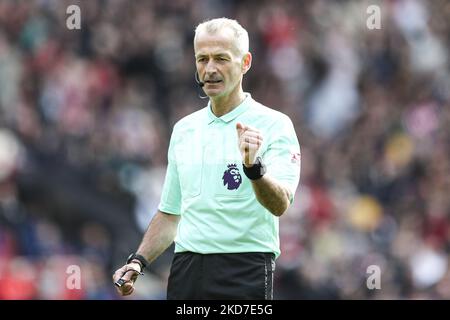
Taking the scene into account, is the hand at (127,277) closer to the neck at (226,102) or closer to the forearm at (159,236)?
the forearm at (159,236)

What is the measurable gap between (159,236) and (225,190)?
62 cm

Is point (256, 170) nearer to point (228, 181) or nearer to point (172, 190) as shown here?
point (228, 181)

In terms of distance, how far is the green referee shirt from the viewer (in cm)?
698

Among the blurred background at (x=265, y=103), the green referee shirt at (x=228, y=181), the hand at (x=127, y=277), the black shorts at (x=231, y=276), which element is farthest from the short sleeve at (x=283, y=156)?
the blurred background at (x=265, y=103)

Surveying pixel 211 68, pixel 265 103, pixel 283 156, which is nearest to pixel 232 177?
pixel 283 156

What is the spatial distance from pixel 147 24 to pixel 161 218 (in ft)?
35.8

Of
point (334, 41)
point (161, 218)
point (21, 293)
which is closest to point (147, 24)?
point (334, 41)

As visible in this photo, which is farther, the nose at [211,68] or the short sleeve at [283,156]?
the nose at [211,68]

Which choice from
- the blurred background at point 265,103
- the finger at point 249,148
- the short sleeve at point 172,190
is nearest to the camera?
the finger at point 249,148

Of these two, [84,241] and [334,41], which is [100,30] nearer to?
[334,41]

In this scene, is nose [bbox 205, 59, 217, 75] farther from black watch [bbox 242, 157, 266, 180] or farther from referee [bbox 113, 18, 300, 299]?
black watch [bbox 242, 157, 266, 180]

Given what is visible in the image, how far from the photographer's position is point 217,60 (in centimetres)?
705

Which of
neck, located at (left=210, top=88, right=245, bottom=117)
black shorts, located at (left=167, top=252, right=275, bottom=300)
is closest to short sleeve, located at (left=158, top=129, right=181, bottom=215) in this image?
neck, located at (left=210, top=88, right=245, bottom=117)

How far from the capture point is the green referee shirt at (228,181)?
275 inches
